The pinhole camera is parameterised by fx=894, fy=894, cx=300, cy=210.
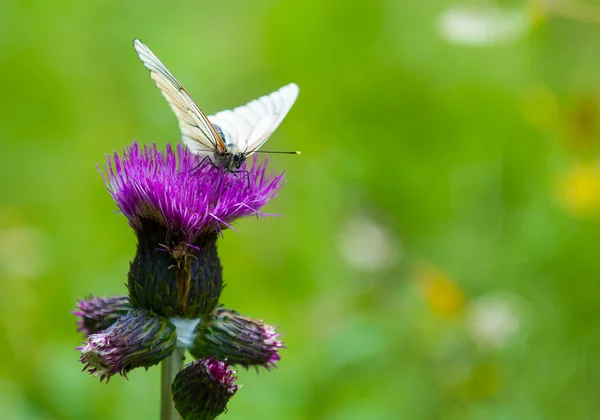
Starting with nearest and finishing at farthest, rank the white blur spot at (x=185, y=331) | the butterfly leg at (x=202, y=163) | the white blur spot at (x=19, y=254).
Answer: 1. the white blur spot at (x=185, y=331)
2. the butterfly leg at (x=202, y=163)
3. the white blur spot at (x=19, y=254)

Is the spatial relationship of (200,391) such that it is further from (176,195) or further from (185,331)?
(176,195)

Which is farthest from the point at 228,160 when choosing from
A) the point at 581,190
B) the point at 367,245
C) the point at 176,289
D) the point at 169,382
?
the point at 367,245

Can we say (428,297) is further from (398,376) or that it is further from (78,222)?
(78,222)

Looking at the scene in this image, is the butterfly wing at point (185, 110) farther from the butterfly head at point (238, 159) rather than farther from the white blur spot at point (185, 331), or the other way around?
the white blur spot at point (185, 331)

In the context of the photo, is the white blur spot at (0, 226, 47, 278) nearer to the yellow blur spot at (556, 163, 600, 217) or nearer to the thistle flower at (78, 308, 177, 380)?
the thistle flower at (78, 308, 177, 380)

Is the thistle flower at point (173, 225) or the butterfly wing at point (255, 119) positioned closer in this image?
the thistle flower at point (173, 225)

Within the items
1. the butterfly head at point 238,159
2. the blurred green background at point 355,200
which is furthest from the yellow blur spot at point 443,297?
the butterfly head at point 238,159

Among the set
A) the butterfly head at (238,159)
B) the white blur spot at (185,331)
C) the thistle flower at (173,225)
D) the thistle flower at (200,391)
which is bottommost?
the thistle flower at (200,391)
